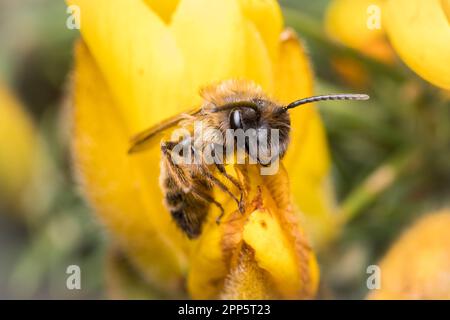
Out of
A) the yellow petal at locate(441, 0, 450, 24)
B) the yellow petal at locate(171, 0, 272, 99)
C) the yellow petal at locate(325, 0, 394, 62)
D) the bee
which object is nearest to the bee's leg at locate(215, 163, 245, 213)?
the bee

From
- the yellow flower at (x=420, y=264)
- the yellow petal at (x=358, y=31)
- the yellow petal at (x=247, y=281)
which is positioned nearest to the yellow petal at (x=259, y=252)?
the yellow petal at (x=247, y=281)

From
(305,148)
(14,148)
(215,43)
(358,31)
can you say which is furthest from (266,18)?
(14,148)

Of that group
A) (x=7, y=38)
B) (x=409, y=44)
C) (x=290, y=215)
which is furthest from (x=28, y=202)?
(x=409, y=44)

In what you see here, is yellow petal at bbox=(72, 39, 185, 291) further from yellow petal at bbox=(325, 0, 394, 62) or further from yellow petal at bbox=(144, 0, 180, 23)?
yellow petal at bbox=(325, 0, 394, 62)

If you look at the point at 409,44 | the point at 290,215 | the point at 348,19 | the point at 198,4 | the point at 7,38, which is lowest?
the point at 290,215

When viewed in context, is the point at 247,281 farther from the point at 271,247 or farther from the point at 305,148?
the point at 305,148

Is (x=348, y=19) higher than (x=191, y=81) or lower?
higher

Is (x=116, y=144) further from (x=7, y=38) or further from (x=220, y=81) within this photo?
(x=7, y=38)

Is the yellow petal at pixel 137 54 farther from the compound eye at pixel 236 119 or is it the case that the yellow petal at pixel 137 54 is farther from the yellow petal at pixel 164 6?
the compound eye at pixel 236 119
